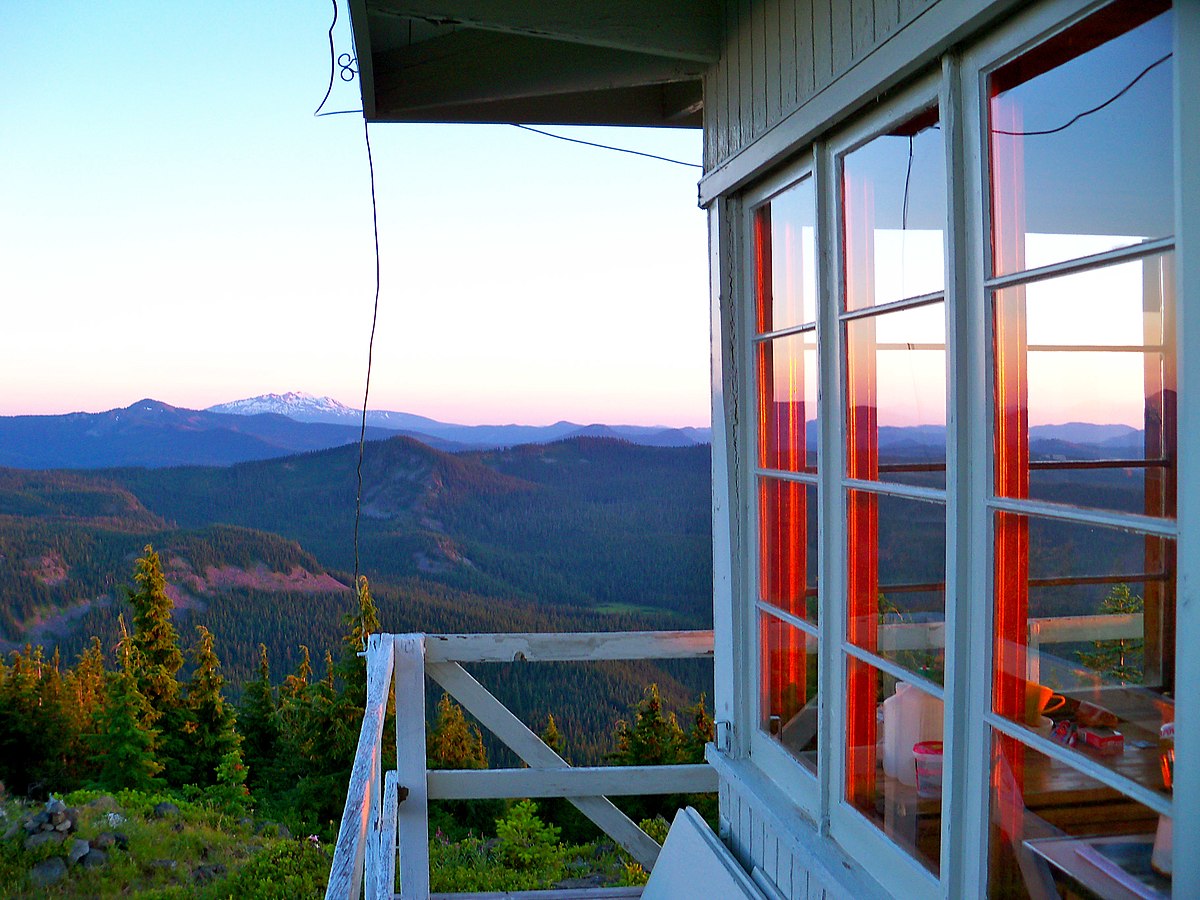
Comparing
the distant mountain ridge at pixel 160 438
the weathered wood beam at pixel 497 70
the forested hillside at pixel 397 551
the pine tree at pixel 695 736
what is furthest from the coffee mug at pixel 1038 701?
the distant mountain ridge at pixel 160 438

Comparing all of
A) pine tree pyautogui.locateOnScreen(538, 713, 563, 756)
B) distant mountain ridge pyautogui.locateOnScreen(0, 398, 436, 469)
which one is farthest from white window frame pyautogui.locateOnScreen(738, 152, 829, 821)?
distant mountain ridge pyautogui.locateOnScreen(0, 398, 436, 469)

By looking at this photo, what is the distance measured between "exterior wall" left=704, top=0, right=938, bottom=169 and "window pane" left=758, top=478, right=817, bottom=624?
853 mm

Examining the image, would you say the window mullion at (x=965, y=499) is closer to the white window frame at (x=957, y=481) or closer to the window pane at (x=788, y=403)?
the white window frame at (x=957, y=481)

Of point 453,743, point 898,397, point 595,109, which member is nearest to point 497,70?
point 595,109

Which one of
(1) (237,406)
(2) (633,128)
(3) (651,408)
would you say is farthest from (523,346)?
(2) (633,128)

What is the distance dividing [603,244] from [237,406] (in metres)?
15.8

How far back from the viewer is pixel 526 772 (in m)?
3.56

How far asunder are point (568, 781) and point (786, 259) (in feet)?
7.01

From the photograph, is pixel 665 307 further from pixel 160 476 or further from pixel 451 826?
pixel 160 476

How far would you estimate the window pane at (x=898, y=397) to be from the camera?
170 cm

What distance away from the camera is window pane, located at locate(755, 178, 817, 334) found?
221 cm

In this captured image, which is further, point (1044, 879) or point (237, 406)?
point (237, 406)

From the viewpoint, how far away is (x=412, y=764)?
3506 millimetres

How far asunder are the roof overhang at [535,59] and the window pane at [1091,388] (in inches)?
58.6
